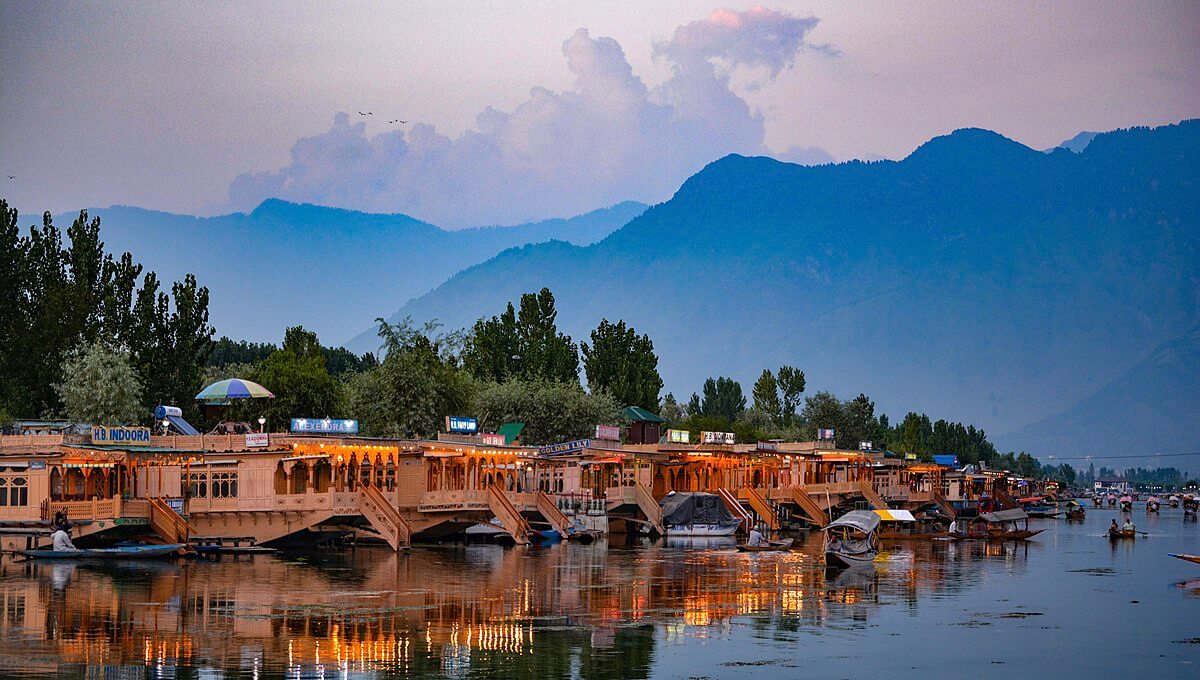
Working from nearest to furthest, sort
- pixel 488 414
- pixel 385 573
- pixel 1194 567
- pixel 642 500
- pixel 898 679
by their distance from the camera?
1. pixel 898 679
2. pixel 385 573
3. pixel 1194 567
4. pixel 642 500
5. pixel 488 414

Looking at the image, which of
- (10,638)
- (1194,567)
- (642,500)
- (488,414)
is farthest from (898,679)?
(488,414)

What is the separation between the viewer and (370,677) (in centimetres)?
3422

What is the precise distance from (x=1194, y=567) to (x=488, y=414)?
5782cm

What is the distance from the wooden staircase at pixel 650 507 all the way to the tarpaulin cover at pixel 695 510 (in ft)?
2.50

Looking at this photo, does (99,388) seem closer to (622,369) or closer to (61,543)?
(61,543)

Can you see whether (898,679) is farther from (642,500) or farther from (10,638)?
(642,500)

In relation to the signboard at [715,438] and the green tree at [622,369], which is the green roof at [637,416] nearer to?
the signboard at [715,438]

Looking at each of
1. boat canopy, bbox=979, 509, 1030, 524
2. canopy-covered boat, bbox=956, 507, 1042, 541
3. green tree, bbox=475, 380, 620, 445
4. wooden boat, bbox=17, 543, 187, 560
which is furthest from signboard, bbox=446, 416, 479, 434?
boat canopy, bbox=979, 509, 1030, 524

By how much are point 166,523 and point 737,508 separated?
46.7 metres

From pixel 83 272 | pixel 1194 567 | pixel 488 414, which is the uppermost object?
pixel 83 272

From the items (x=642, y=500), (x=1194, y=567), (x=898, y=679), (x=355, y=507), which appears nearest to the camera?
(x=898, y=679)

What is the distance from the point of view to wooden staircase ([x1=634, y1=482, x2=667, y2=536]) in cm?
9500

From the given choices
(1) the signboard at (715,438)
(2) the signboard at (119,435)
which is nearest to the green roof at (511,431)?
(1) the signboard at (715,438)

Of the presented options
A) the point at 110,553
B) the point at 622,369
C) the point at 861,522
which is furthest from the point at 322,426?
the point at 622,369
